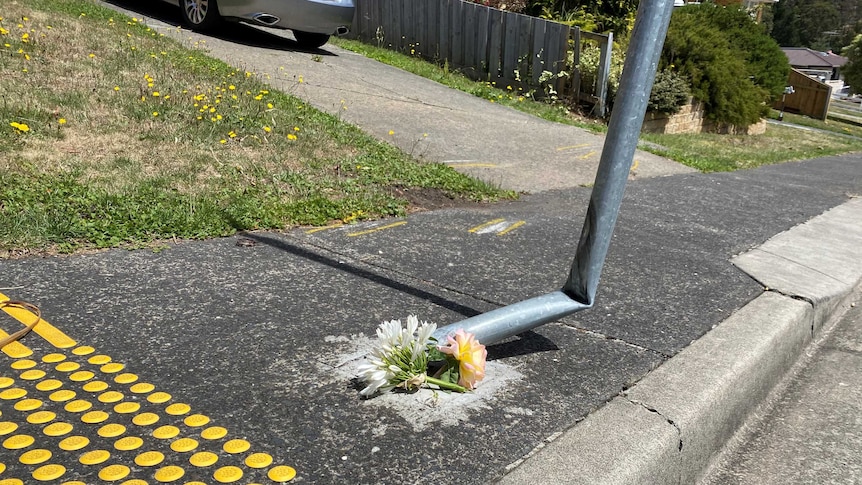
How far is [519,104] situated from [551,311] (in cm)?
866

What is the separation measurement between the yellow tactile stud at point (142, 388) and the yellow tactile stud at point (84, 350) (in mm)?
329

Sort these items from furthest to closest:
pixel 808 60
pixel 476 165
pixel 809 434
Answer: pixel 808 60, pixel 476 165, pixel 809 434

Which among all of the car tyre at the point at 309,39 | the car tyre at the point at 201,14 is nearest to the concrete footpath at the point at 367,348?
the car tyre at the point at 201,14

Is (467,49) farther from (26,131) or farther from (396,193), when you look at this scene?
(26,131)

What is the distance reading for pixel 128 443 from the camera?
2.17 m

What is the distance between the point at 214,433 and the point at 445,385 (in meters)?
0.79

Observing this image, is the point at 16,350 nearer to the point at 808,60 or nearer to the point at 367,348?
the point at 367,348

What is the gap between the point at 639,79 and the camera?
2.74 metres

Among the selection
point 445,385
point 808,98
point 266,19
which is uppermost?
point 266,19

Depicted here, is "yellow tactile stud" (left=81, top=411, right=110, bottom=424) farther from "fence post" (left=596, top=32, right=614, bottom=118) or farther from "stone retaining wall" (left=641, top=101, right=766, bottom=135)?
"stone retaining wall" (left=641, top=101, right=766, bottom=135)

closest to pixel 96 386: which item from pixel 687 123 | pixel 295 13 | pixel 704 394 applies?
pixel 704 394

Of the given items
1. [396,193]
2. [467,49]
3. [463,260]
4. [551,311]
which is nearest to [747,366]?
[551,311]

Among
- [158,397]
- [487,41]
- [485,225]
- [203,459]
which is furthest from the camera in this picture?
[487,41]

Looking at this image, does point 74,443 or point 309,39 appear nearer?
point 74,443
